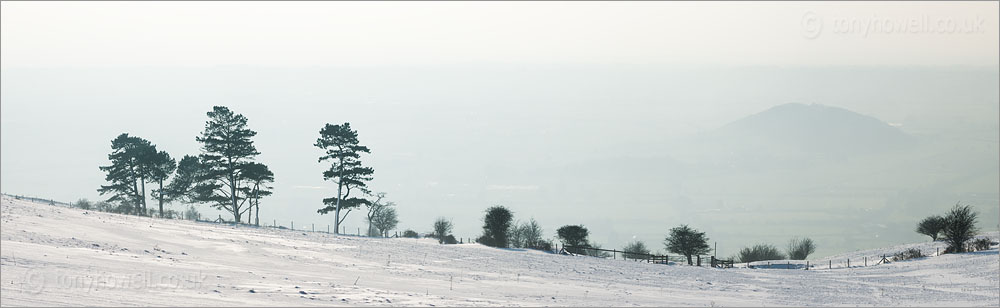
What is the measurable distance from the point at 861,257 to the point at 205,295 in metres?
58.7

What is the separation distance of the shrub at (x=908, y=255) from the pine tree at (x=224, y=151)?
53195 mm

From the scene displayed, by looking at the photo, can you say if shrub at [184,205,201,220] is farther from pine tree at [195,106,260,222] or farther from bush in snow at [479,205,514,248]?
bush in snow at [479,205,514,248]

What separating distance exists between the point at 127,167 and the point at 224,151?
12005mm

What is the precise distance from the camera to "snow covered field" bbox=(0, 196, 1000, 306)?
984 inches

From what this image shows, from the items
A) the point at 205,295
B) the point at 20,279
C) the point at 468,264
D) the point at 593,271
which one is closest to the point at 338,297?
the point at 205,295

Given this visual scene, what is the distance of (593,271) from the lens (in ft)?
141

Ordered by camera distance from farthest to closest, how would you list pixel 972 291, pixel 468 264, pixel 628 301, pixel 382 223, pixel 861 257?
pixel 382 223 → pixel 861 257 → pixel 468 264 → pixel 972 291 → pixel 628 301

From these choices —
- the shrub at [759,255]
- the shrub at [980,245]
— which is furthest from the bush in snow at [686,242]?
the shrub at [980,245]

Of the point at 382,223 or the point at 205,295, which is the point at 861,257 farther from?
the point at 382,223

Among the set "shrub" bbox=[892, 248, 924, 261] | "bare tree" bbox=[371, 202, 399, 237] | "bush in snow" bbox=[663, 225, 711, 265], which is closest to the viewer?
"shrub" bbox=[892, 248, 924, 261]

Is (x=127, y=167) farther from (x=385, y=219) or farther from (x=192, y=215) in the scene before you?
(x=385, y=219)

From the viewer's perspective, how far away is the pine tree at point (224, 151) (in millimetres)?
68125

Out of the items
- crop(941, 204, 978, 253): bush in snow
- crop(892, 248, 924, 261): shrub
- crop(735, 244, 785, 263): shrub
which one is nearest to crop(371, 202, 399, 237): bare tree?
crop(735, 244, 785, 263): shrub

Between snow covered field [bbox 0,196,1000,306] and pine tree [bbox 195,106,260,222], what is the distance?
17920mm
